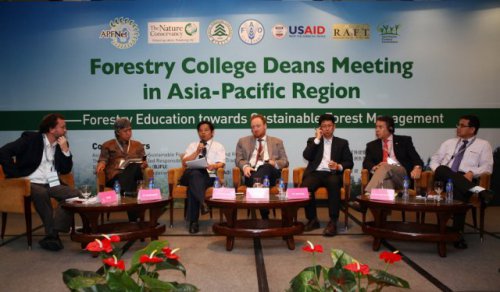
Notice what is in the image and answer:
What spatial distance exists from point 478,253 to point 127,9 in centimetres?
501

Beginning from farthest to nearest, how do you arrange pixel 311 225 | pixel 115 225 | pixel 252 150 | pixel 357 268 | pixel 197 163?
1. pixel 252 150
2. pixel 197 163
3. pixel 311 225
4. pixel 115 225
5. pixel 357 268

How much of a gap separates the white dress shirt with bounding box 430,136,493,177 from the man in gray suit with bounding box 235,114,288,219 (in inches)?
65.9

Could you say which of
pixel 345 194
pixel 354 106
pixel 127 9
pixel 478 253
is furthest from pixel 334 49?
pixel 478 253

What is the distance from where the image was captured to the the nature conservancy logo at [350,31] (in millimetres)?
6035

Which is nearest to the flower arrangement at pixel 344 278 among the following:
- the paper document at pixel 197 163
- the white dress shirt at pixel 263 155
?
the paper document at pixel 197 163

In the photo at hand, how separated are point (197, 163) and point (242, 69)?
6.02ft

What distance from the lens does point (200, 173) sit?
4750 mm

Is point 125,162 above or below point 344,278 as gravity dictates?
above

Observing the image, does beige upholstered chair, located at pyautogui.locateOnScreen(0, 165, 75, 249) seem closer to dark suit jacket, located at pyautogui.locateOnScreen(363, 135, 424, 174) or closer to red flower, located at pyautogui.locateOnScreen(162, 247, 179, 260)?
red flower, located at pyautogui.locateOnScreen(162, 247, 179, 260)

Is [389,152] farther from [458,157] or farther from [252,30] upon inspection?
[252,30]

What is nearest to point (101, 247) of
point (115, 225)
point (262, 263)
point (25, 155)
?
point (262, 263)

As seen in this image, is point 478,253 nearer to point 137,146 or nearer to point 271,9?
point 137,146

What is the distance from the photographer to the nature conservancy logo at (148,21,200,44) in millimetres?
5992

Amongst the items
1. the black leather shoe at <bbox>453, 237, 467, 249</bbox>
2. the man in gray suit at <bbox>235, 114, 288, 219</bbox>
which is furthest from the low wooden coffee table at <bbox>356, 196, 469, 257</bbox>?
the man in gray suit at <bbox>235, 114, 288, 219</bbox>
